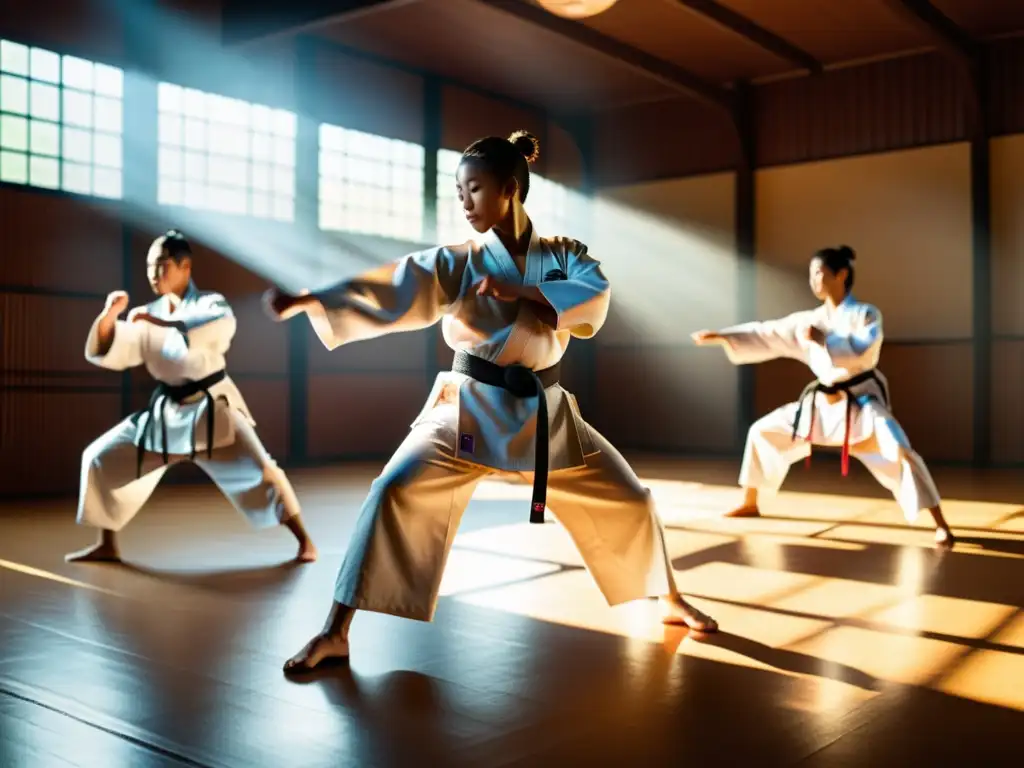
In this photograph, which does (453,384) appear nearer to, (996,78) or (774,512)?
(774,512)

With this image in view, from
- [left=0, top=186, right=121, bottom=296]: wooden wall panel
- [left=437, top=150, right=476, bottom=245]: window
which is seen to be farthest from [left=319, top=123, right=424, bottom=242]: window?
[left=0, top=186, right=121, bottom=296]: wooden wall panel

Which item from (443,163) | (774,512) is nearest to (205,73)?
(443,163)

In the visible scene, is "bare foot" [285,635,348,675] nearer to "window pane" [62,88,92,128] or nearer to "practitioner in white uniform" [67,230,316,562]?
"practitioner in white uniform" [67,230,316,562]

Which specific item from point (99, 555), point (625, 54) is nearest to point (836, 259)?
point (99, 555)

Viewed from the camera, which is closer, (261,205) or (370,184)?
(261,205)

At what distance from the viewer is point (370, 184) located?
8844 mm

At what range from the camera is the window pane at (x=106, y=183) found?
6.69 metres

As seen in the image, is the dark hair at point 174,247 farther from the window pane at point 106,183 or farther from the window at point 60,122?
the window pane at point 106,183

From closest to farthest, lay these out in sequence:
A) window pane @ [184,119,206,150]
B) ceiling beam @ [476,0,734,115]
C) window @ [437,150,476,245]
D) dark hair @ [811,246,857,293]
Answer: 1. dark hair @ [811,246,857,293]
2. window pane @ [184,119,206,150]
3. ceiling beam @ [476,0,734,115]
4. window @ [437,150,476,245]

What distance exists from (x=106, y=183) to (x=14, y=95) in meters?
0.79

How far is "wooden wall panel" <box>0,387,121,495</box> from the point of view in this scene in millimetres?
6254

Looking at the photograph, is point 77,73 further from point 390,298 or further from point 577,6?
point 390,298

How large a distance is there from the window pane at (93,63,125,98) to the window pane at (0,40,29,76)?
1.53ft

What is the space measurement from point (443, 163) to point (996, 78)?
16.0 feet
